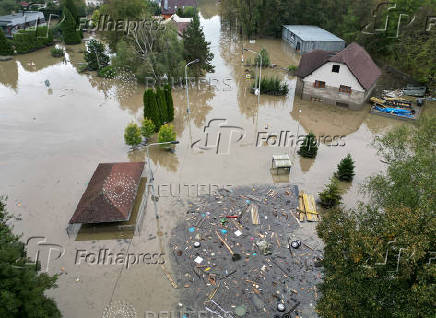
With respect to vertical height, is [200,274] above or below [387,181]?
below

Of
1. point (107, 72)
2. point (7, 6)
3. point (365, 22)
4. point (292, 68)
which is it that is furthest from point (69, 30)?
point (365, 22)

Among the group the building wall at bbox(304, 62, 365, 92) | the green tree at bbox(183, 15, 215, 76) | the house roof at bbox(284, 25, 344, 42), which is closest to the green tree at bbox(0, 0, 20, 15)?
the green tree at bbox(183, 15, 215, 76)

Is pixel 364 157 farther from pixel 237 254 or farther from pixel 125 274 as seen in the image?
pixel 125 274

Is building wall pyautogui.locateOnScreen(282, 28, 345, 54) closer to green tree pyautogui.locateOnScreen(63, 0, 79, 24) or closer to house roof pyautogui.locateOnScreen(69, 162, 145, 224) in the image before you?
house roof pyautogui.locateOnScreen(69, 162, 145, 224)

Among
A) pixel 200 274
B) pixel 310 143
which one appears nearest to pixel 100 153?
pixel 200 274

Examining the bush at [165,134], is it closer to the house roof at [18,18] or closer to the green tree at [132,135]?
the green tree at [132,135]

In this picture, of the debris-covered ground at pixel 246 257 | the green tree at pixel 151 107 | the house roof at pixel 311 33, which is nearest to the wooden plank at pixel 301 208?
the debris-covered ground at pixel 246 257
